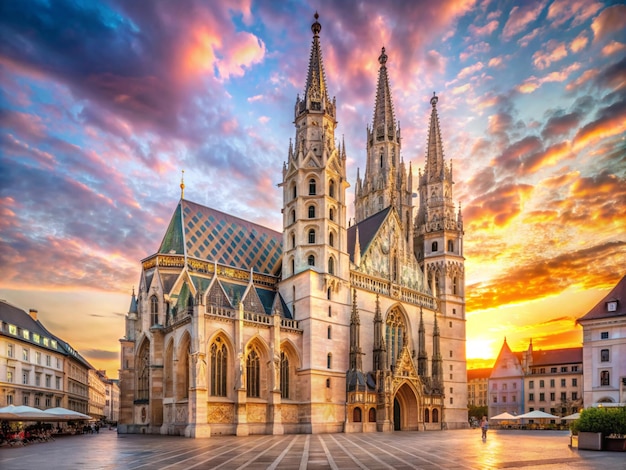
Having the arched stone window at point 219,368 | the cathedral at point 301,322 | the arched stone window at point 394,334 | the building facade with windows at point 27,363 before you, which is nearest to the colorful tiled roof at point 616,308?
the cathedral at point 301,322

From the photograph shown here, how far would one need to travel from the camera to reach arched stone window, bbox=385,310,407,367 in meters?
55.4

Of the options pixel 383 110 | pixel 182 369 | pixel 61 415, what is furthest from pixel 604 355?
pixel 61 415

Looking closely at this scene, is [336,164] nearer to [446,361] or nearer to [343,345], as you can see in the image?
[343,345]

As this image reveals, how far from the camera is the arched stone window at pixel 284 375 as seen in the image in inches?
1843

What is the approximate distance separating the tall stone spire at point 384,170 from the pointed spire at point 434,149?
10.9 ft

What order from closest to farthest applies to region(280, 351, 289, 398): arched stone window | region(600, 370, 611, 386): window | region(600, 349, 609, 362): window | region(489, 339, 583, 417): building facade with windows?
region(280, 351, 289, 398): arched stone window < region(600, 370, 611, 386): window < region(600, 349, 609, 362): window < region(489, 339, 583, 417): building facade with windows

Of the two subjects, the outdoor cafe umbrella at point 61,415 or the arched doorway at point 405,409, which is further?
the arched doorway at point 405,409

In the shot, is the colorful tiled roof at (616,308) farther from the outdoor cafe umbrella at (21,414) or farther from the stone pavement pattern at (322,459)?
the outdoor cafe umbrella at (21,414)

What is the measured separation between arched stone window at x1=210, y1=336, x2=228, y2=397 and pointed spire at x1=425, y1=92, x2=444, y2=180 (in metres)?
38.5

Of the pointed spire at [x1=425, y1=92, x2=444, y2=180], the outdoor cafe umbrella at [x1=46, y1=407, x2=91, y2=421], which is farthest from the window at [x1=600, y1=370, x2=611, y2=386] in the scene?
the outdoor cafe umbrella at [x1=46, y1=407, x2=91, y2=421]

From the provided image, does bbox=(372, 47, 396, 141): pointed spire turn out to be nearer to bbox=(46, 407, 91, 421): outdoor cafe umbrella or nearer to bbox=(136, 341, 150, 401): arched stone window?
bbox=(136, 341, 150, 401): arched stone window

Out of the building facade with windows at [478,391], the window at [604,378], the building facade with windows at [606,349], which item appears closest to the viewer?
the building facade with windows at [606,349]

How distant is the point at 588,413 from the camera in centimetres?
2695

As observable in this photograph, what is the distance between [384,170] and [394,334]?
75.3ft
